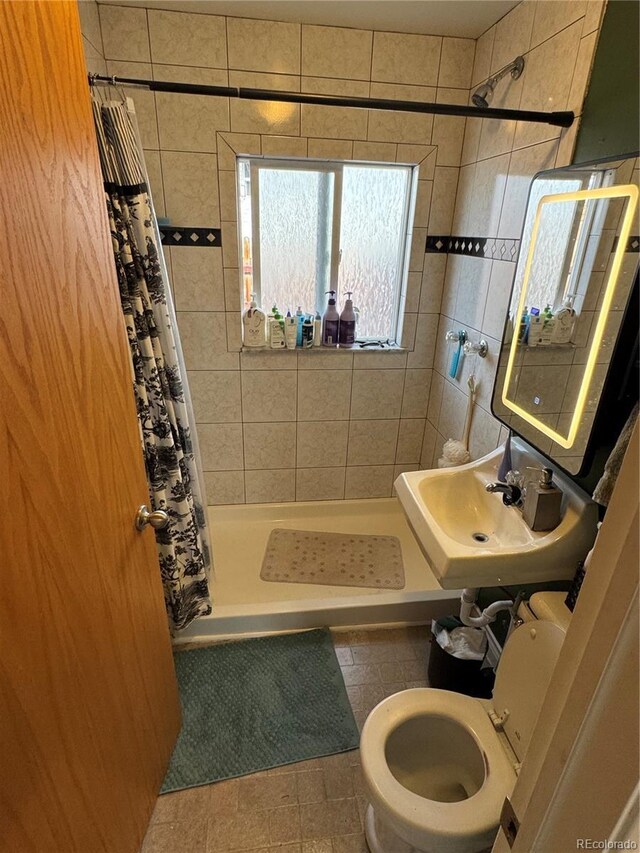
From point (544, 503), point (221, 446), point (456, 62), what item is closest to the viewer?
point (544, 503)

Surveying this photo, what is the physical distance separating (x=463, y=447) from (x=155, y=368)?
1.30 meters

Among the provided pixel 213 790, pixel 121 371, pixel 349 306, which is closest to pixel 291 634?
pixel 213 790

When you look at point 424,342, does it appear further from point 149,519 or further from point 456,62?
point 149,519

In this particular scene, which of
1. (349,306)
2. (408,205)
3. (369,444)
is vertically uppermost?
(408,205)

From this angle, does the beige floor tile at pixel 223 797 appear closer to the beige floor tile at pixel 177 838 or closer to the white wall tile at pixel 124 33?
the beige floor tile at pixel 177 838

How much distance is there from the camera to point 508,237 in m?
1.70

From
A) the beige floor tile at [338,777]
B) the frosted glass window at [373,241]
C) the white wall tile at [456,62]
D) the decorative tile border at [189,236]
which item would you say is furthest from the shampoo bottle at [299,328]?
the beige floor tile at [338,777]

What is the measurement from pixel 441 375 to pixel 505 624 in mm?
1203

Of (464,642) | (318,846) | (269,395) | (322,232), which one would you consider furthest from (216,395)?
(318,846)

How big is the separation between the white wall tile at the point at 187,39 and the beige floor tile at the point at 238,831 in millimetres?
2681

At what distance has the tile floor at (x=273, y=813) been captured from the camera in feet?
4.28

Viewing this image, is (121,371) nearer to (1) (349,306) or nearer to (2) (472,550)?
(2) (472,550)

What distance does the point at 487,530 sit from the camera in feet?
4.91

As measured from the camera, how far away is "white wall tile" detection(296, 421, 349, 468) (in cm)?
252
